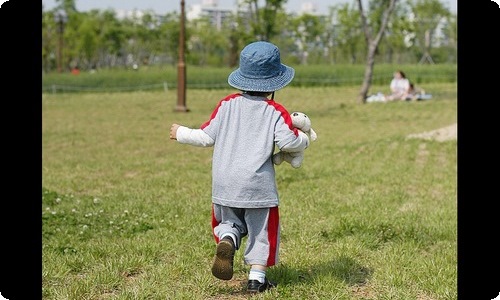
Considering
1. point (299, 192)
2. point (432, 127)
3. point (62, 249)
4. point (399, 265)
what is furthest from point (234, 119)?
point (432, 127)

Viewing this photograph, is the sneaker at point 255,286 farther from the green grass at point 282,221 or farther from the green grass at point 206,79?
the green grass at point 206,79

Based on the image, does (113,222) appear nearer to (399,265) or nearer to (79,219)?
(79,219)

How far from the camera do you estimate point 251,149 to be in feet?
12.1

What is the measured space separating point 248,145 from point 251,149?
0.03m

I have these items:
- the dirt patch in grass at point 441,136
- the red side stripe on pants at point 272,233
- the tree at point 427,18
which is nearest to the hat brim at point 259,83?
the red side stripe on pants at point 272,233

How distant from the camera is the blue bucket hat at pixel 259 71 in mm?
3730

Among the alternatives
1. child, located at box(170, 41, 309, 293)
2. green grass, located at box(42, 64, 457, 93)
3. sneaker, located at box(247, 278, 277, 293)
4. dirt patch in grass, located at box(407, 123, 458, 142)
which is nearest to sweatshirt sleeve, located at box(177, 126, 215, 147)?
child, located at box(170, 41, 309, 293)

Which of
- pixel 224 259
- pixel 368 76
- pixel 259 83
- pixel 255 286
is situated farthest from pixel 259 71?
pixel 368 76

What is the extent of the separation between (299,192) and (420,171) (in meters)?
2.12

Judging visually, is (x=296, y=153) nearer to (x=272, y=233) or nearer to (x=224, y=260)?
(x=272, y=233)

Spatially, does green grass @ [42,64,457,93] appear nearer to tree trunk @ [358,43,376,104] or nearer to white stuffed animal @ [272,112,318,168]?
tree trunk @ [358,43,376,104]

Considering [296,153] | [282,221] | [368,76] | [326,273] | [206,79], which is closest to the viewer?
[296,153]

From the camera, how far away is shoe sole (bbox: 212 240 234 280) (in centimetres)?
357

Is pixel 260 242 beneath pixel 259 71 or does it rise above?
beneath
